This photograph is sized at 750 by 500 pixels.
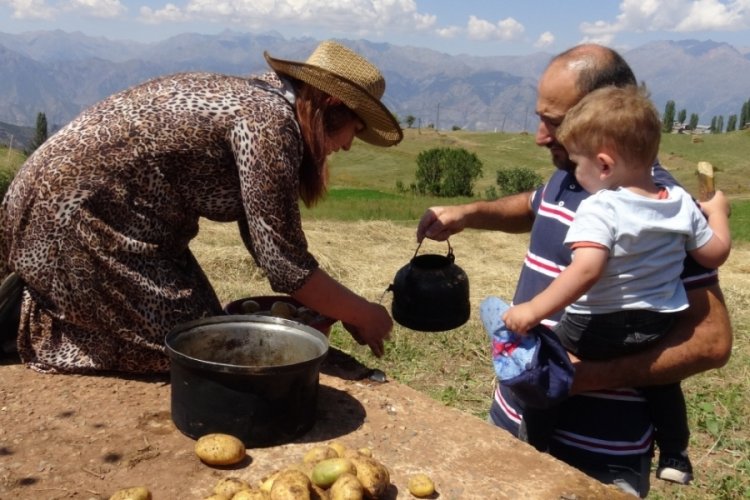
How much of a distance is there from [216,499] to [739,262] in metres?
14.0

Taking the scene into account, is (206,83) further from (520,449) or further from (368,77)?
(520,449)

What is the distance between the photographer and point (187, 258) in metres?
3.14

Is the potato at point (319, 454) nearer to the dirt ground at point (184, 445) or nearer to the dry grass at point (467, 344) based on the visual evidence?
the dirt ground at point (184, 445)

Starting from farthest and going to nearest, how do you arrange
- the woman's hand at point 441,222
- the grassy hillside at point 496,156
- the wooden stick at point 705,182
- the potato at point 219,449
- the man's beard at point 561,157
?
the grassy hillside at point 496,156 → the woman's hand at point 441,222 → the wooden stick at point 705,182 → the man's beard at point 561,157 → the potato at point 219,449

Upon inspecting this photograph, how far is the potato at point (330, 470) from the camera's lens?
2164mm

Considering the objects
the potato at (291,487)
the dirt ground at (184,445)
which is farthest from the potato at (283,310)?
the potato at (291,487)

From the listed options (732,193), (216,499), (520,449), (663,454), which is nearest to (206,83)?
(216,499)

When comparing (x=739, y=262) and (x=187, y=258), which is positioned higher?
(x=187, y=258)

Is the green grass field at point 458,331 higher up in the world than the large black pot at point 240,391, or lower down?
lower down

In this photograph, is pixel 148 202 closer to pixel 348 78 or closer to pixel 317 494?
pixel 348 78

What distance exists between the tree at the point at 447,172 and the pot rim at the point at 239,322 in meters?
43.2

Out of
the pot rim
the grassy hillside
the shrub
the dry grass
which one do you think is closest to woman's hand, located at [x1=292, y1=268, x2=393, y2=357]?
the pot rim

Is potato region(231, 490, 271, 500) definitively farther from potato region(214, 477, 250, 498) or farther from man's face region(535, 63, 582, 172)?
man's face region(535, 63, 582, 172)

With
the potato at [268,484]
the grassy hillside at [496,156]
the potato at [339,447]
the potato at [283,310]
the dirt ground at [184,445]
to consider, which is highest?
A: the potato at [283,310]
